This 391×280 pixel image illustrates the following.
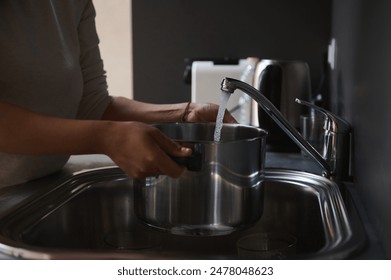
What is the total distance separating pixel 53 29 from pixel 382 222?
2.27ft

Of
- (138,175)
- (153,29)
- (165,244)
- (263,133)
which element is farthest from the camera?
(153,29)

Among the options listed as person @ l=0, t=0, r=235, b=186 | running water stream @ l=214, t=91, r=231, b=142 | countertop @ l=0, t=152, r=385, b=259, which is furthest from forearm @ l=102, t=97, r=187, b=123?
running water stream @ l=214, t=91, r=231, b=142

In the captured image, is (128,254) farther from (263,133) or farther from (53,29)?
(53,29)

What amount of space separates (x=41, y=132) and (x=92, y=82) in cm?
47

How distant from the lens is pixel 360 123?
3.57 ft

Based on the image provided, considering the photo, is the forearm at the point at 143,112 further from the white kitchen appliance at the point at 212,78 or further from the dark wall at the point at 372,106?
the white kitchen appliance at the point at 212,78

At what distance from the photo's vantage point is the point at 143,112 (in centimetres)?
137

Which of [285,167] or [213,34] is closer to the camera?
[285,167]

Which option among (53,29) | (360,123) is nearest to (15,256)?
(53,29)

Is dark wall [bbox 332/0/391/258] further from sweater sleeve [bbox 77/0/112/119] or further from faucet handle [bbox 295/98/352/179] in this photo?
sweater sleeve [bbox 77/0/112/119]

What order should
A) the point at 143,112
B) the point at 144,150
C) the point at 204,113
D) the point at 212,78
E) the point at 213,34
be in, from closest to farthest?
the point at 144,150
the point at 204,113
the point at 143,112
the point at 212,78
the point at 213,34

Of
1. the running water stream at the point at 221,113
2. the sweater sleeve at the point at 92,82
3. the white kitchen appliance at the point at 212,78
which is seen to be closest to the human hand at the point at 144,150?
the running water stream at the point at 221,113

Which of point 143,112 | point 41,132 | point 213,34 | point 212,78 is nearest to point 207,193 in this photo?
point 41,132

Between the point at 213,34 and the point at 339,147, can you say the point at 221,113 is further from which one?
the point at 213,34
